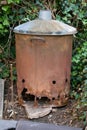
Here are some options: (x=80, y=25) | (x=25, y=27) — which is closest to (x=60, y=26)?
(x=25, y=27)

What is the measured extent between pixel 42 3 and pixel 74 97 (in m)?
1.75

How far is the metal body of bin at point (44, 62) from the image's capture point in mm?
3664

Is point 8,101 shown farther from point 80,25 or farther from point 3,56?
point 80,25

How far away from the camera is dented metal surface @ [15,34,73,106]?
3.67 meters

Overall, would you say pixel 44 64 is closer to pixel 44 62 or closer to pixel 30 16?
pixel 44 62

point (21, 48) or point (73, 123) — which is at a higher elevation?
point (21, 48)

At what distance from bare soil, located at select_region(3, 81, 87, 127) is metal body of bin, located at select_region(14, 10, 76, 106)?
0.14 meters

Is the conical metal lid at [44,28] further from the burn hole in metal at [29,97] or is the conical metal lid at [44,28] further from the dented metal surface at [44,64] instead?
the burn hole in metal at [29,97]

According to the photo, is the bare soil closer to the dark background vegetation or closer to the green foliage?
the green foliage

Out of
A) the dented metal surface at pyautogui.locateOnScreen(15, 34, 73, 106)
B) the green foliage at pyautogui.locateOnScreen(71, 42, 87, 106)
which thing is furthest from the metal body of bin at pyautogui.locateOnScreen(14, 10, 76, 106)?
the green foliage at pyautogui.locateOnScreen(71, 42, 87, 106)

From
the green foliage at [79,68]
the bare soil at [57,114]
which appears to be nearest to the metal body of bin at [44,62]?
the bare soil at [57,114]

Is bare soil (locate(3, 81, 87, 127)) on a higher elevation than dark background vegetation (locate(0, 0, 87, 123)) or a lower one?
lower

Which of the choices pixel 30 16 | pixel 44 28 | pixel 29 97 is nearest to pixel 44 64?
pixel 44 28

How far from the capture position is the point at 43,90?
12.5ft
